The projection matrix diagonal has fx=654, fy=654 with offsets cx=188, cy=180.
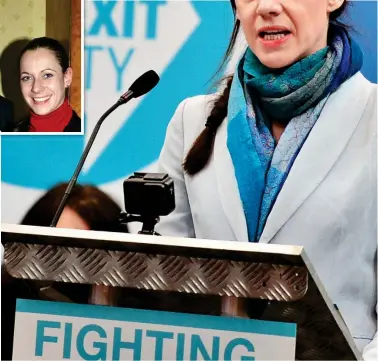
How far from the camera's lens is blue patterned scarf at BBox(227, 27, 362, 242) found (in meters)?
1.79

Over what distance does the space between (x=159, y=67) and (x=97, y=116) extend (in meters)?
0.24

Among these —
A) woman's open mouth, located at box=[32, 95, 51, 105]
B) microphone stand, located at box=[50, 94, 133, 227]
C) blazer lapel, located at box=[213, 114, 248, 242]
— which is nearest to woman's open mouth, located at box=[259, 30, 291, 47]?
blazer lapel, located at box=[213, 114, 248, 242]

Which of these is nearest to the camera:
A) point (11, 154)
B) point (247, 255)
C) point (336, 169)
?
point (247, 255)

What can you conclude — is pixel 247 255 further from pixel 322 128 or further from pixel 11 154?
pixel 11 154

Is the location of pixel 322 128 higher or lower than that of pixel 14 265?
higher

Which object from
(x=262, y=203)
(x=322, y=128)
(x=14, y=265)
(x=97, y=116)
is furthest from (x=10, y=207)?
(x=14, y=265)

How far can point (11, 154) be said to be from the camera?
2066 mm

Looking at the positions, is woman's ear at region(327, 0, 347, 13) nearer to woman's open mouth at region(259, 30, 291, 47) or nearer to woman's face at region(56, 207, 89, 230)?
woman's open mouth at region(259, 30, 291, 47)

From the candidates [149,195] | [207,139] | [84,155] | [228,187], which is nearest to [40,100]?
[84,155]

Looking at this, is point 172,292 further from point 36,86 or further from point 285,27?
point 36,86

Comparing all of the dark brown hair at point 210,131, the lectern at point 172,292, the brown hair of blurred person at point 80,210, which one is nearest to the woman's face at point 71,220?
the brown hair of blurred person at point 80,210

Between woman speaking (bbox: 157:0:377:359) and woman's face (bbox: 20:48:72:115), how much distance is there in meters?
0.50

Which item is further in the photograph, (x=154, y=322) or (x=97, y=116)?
(x=97, y=116)

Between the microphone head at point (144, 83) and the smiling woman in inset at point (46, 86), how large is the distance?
20 centimetres
